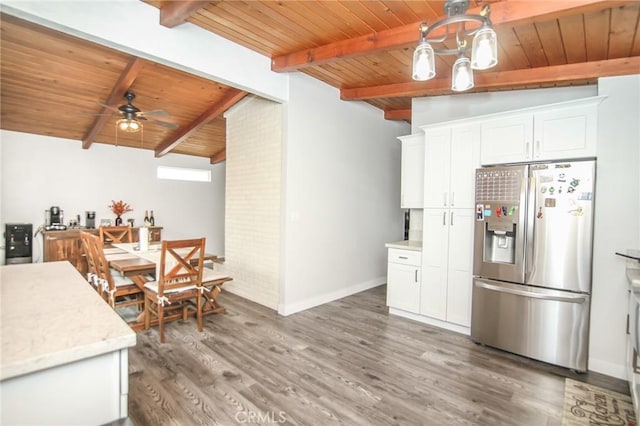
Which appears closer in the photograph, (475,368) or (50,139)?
(475,368)

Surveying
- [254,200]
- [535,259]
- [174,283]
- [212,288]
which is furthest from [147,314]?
[535,259]

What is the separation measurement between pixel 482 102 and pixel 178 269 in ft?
13.7

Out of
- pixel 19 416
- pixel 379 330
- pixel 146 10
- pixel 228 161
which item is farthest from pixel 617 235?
pixel 228 161

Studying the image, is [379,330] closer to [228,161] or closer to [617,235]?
[617,235]

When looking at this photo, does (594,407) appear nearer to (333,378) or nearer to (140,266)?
(333,378)

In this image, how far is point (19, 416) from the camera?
2.65ft

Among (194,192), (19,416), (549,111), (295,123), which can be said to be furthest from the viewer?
(194,192)

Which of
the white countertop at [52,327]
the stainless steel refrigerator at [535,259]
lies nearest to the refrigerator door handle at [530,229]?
the stainless steel refrigerator at [535,259]

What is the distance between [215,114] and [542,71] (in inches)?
169

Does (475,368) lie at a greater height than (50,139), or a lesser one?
lesser

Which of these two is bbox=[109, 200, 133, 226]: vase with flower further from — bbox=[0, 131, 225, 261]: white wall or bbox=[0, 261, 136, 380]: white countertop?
bbox=[0, 261, 136, 380]: white countertop

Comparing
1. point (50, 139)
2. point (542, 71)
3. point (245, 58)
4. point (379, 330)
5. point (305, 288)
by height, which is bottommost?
point (379, 330)

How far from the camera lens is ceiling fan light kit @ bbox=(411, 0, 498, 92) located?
1.66m

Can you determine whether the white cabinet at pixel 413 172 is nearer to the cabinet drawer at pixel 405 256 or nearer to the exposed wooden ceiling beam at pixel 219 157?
the cabinet drawer at pixel 405 256
